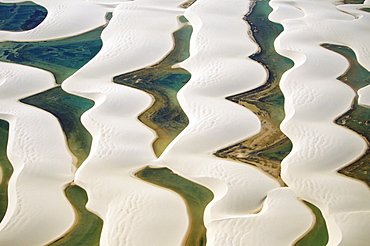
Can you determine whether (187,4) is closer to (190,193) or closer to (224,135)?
(224,135)

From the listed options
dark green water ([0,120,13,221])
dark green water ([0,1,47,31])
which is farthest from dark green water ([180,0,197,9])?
dark green water ([0,120,13,221])

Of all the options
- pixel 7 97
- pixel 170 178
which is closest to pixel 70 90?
pixel 7 97

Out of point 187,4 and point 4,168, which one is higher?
point 187,4

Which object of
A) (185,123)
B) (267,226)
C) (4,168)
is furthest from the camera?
(185,123)

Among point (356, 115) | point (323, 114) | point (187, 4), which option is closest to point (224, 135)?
point (323, 114)

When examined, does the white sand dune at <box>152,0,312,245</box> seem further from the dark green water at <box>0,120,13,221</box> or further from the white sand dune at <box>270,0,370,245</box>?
the dark green water at <box>0,120,13,221</box>

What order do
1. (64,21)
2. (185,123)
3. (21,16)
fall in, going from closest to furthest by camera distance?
(185,123) → (64,21) → (21,16)
